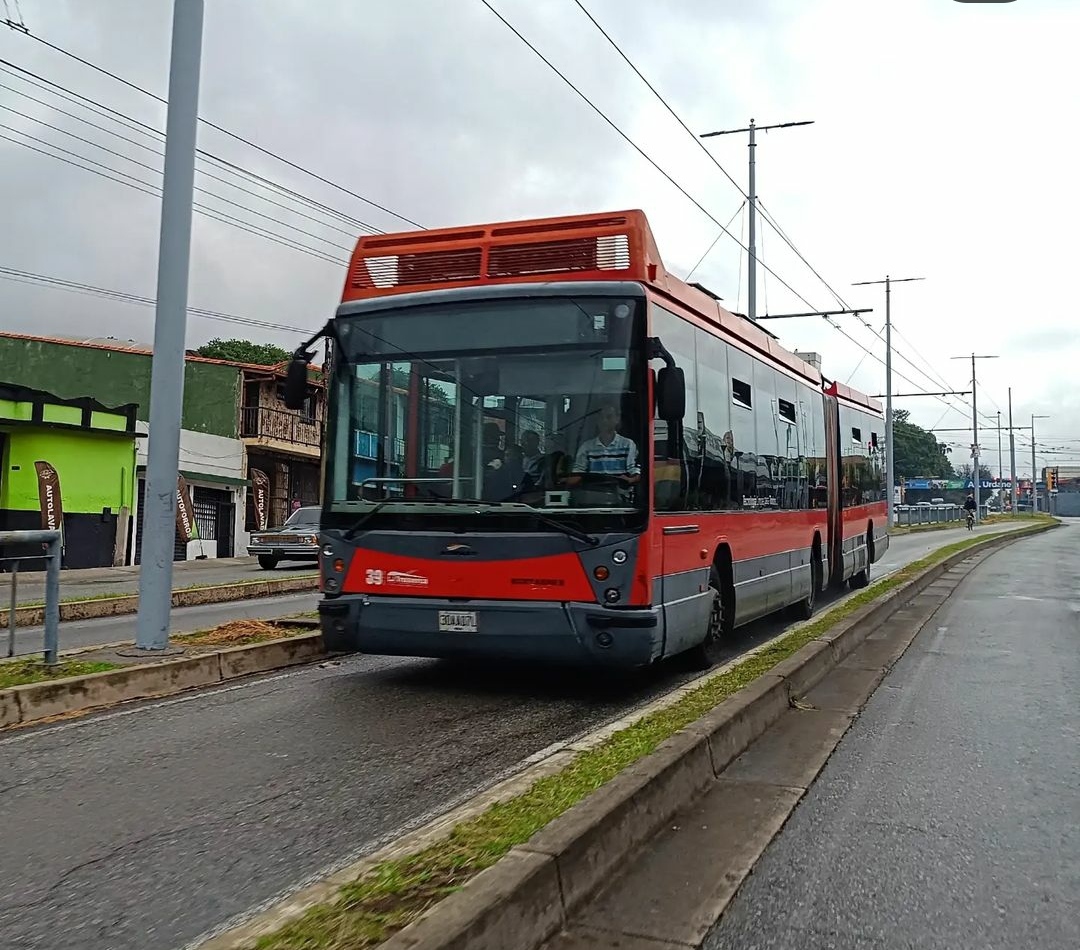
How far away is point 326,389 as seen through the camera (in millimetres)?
7547

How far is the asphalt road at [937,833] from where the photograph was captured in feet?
11.8

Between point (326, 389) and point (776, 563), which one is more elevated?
point (326, 389)

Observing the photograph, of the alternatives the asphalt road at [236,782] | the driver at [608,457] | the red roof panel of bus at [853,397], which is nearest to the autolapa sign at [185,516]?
the red roof panel of bus at [853,397]

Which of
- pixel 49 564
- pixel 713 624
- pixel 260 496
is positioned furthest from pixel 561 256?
pixel 260 496

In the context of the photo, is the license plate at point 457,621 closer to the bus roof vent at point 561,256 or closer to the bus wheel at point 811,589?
the bus roof vent at point 561,256

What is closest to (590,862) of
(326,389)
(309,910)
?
(309,910)

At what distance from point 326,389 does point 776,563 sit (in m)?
5.39

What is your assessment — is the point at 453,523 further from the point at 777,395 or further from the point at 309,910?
the point at 777,395

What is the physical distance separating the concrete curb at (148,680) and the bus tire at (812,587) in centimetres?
611

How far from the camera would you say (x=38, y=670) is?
7.39 metres

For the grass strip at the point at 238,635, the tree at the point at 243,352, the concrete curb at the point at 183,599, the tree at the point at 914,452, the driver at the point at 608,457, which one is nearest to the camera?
the driver at the point at 608,457

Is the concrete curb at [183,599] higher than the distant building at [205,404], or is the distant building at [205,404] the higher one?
the distant building at [205,404]

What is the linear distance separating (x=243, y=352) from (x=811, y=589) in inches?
1923

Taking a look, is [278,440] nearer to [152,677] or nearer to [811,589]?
[811,589]
